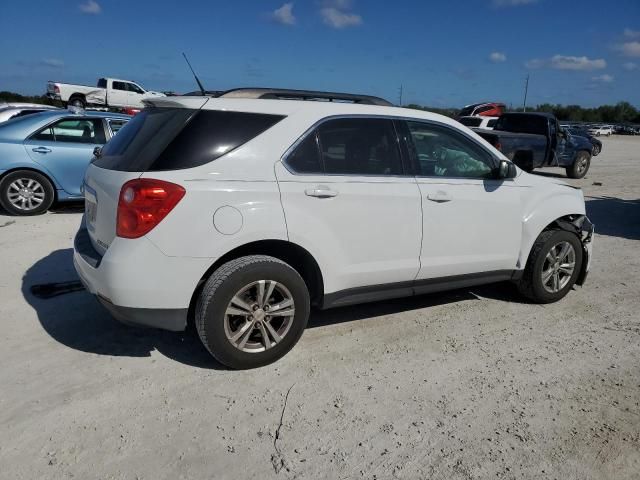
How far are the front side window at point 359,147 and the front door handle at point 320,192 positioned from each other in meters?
0.15

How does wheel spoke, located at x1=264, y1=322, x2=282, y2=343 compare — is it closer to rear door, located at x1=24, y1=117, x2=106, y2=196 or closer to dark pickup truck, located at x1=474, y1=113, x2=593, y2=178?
rear door, located at x1=24, y1=117, x2=106, y2=196

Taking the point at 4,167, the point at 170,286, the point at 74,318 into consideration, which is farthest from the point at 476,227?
the point at 4,167

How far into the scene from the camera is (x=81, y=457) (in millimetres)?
2604

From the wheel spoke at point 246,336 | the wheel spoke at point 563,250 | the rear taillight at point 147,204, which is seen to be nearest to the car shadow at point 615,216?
the wheel spoke at point 563,250

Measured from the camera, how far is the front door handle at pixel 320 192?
3.43 metres

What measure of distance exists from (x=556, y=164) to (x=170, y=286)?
45.0 feet

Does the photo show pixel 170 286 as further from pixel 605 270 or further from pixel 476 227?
pixel 605 270

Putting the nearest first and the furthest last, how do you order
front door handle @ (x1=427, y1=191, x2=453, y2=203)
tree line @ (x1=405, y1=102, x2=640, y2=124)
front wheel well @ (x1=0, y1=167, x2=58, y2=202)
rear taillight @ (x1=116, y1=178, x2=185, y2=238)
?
1. rear taillight @ (x1=116, y1=178, x2=185, y2=238)
2. front door handle @ (x1=427, y1=191, x2=453, y2=203)
3. front wheel well @ (x1=0, y1=167, x2=58, y2=202)
4. tree line @ (x1=405, y1=102, x2=640, y2=124)

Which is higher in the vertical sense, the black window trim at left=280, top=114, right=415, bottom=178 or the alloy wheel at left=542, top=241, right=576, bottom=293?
the black window trim at left=280, top=114, right=415, bottom=178

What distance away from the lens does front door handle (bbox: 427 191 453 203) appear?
393 centimetres

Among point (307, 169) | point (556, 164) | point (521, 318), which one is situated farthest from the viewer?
point (556, 164)

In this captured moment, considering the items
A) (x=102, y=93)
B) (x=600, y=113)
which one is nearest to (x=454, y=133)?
(x=102, y=93)

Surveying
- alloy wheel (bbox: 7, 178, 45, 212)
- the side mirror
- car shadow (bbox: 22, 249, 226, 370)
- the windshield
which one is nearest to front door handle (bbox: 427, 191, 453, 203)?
the side mirror

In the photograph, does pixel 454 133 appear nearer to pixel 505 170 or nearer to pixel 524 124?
pixel 505 170
